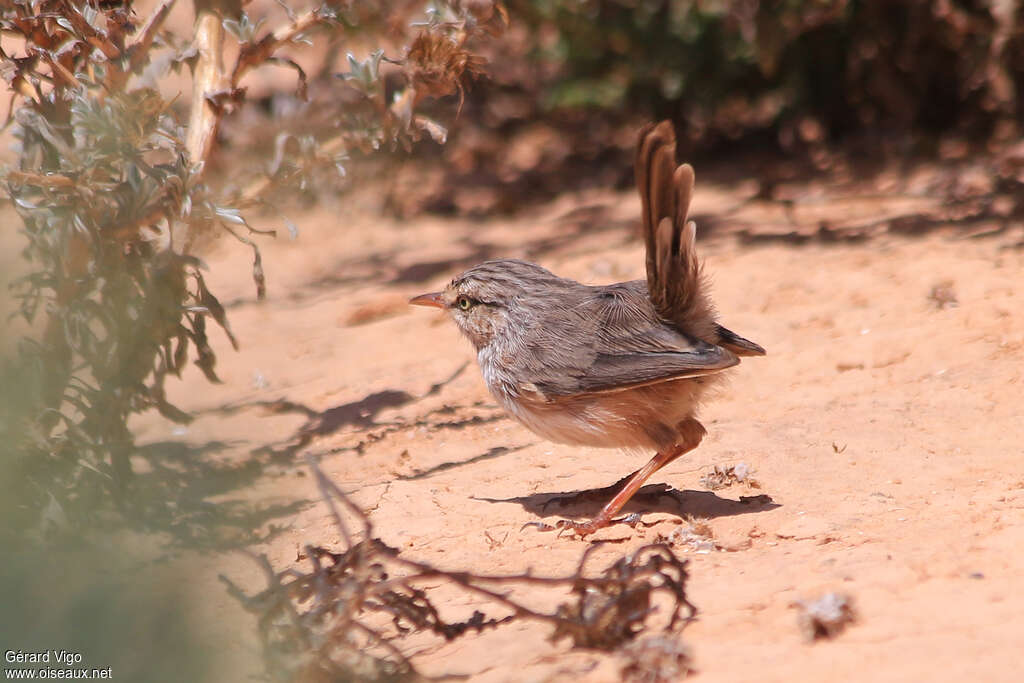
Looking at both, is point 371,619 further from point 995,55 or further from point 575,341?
point 995,55

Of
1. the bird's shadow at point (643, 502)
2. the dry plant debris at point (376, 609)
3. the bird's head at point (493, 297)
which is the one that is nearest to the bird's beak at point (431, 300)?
the bird's head at point (493, 297)

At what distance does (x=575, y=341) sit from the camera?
4289mm

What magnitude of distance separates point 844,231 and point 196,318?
467 cm

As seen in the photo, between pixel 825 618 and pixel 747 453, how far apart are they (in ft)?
5.66

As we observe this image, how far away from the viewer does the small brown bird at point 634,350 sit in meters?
3.97

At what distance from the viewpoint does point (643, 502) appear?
4453 millimetres

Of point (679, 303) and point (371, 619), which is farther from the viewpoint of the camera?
point (679, 303)

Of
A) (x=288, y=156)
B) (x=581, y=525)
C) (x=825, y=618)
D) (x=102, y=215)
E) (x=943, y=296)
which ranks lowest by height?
(x=825, y=618)

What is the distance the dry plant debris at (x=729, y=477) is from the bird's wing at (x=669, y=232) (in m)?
0.61

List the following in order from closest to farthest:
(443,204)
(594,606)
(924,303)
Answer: (594,606), (924,303), (443,204)

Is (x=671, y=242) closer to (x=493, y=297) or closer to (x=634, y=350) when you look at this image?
(x=634, y=350)

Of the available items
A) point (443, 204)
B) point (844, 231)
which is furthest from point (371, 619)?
point (443, 204)

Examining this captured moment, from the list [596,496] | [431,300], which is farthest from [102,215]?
[596,496]

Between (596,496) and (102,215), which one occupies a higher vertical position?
(102,215)
